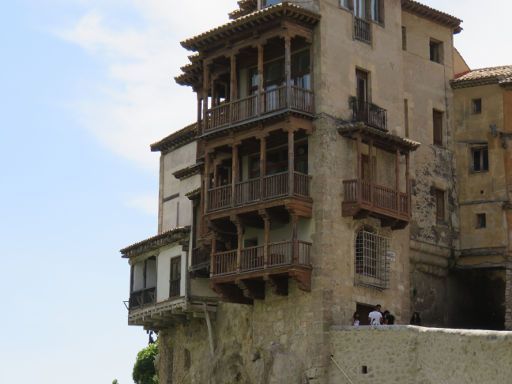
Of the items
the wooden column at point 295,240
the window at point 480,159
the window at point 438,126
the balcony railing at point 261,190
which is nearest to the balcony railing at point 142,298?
the balcony railing at point 261,190

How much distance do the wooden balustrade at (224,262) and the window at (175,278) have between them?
220 inches

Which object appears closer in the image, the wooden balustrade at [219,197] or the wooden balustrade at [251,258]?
the wooden balustrade at [251,258]

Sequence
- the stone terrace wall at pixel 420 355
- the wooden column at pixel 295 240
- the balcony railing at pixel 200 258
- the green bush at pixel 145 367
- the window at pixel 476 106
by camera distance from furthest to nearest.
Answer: the green bush at pixel 145 367 → the window at pixel 476 106 → the balcony railing at pixel 200 258 → the wooden column at pixel 295 240 → the stone terrace wall at pixel 420 355

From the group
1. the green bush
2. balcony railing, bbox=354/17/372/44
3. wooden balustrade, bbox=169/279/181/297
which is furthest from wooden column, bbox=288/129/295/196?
the green bush

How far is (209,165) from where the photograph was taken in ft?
167

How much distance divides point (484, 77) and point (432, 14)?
368 centimetres

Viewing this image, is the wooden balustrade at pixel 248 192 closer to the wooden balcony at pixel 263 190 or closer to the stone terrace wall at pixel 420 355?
the wooden balcony at pixel 263 190

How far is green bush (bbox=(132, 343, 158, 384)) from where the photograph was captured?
263ft

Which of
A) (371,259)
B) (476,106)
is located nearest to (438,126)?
(476,106)

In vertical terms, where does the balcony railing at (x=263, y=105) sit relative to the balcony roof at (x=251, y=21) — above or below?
below

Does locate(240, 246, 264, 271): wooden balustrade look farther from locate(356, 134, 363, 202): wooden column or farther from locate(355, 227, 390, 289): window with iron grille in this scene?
locate(356, 134, 363, 202): wooden column

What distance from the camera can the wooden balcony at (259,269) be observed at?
153ft

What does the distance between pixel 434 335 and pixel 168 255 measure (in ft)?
55.7

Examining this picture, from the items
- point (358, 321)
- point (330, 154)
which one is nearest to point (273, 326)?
point (358, 321)
